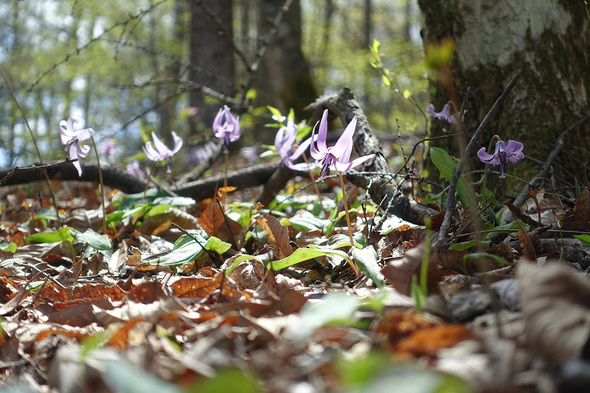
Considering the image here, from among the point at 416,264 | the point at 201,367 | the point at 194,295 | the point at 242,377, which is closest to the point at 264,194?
the point at 194,295

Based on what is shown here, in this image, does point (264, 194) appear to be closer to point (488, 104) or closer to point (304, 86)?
point (488, 104)

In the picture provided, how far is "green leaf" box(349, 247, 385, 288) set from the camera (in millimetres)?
1417

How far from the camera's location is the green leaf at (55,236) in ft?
7.27

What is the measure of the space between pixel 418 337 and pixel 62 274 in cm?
164

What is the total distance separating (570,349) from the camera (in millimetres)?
790

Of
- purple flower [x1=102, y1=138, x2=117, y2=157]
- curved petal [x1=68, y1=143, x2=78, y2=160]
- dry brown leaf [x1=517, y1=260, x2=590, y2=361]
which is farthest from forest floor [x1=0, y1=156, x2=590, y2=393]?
purple flower [x1=102, y1=138, x2=117, y2=157]

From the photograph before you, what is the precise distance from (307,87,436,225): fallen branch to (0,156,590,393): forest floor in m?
0.13

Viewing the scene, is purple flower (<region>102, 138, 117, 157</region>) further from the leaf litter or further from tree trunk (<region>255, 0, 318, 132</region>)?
tree trunk (<region>255, 0, 318, 132</region>)

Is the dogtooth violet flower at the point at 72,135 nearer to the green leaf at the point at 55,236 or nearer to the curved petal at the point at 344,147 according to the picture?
the green leaf at the point at 55,236

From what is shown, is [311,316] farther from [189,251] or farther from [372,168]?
[372,168]

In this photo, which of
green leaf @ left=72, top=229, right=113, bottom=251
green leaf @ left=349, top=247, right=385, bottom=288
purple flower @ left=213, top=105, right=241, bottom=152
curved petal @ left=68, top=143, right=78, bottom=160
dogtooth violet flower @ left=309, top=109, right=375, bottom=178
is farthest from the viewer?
purple flower @ left=213, top=105, right=241, bottom=152

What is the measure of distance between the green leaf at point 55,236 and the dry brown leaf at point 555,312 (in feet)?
6.48

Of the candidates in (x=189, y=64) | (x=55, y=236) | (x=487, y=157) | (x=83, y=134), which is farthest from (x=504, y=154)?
(x=189, y=64)

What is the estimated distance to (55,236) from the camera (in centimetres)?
226
